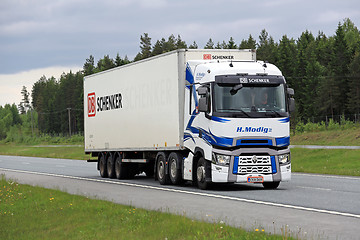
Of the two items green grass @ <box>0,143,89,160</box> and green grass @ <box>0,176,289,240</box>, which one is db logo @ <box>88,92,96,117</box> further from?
green grass @ <box>0,143,89,160</box>

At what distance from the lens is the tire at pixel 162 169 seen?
2325cm

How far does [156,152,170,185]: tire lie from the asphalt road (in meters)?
0.75

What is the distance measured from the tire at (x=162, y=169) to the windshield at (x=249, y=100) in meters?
4.30

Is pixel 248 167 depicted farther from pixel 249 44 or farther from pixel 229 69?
pixel 249 44

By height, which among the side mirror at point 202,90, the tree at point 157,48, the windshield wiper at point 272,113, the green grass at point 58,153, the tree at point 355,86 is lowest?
the green grass at point 58,153

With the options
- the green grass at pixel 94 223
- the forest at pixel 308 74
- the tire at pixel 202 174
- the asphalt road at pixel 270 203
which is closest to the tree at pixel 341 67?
the forest at pixel 308 74

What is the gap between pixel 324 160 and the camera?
36.9 metres

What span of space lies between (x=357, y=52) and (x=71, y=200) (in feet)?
307

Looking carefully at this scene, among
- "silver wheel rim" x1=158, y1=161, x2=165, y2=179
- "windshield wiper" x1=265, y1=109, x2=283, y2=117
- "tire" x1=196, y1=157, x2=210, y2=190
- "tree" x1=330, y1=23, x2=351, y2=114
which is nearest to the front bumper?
"tire" x1=196, y1=157, x2=210, y2=190

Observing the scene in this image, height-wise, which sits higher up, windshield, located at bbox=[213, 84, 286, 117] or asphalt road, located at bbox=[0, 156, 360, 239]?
windshield, located at bbox=[213, 84, 286, 117]

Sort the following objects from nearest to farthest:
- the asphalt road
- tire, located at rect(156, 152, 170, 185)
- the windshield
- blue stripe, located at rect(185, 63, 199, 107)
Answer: the asphalt road, the windshield, blue stripe, located at rect(185, 63, 199, 107), tire, located at rect(156, 152, 170, 185)

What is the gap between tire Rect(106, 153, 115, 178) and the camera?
28844 mm

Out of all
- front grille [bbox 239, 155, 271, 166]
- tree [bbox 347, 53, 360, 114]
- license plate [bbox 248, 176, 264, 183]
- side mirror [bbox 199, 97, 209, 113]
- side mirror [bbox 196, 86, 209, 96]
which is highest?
tree [bbox 347, 53, 360, 114]

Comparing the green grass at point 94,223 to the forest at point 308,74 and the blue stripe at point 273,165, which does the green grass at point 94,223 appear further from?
the forest at point 308,74
